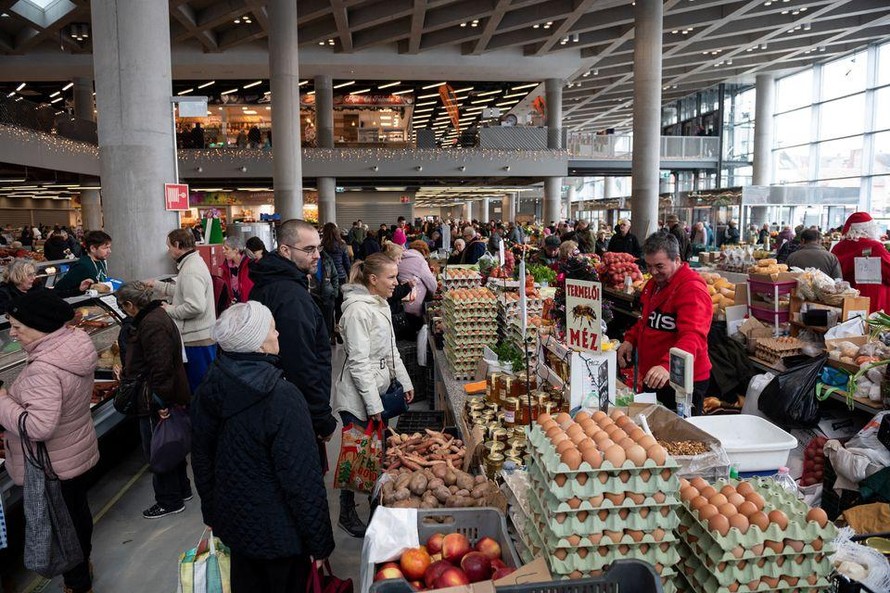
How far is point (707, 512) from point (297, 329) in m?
2.14

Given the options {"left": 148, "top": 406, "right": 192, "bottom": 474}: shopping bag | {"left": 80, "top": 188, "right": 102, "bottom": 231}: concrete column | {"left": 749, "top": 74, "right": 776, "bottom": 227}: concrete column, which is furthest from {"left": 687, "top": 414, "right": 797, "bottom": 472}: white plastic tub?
{"left": 749, "top": 74, "right": 776, "bottom": 227}: concrete column

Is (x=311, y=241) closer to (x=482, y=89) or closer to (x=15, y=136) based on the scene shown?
(x=15, y=136)

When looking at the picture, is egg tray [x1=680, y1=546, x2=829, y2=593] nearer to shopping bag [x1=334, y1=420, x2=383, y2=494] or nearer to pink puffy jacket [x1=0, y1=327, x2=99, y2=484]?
shopping bag [x1=334, y1=420, x2=383, y2=494]

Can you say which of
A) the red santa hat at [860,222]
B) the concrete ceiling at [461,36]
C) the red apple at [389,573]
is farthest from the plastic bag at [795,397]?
the concrete ceiling at [461,36]

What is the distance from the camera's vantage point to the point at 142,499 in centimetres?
475

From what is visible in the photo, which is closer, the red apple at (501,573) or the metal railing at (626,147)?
the red apple at (501,573)

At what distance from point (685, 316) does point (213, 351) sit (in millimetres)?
4273

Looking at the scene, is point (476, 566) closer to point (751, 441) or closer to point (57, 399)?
point (751, 441)

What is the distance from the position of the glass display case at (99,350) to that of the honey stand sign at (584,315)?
3.54 metres

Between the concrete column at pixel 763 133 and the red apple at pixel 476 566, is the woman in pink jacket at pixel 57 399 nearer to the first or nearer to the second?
the red apple at pixel 476 566

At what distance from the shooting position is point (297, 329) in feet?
10.7

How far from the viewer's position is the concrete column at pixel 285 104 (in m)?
16.3

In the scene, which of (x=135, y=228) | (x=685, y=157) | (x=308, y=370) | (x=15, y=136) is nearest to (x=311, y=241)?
(x=308, y=370)

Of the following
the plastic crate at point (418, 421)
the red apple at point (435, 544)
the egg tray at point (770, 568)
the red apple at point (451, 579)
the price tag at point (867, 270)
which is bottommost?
the plastic crate at point (418, 421)
